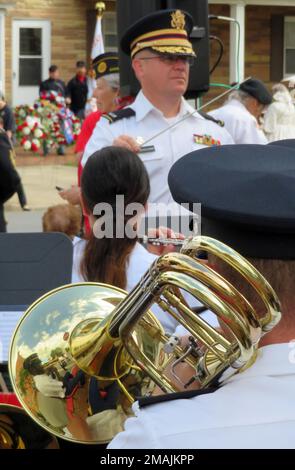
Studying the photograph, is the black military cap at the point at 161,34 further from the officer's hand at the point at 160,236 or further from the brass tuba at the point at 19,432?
the brass tuba at the point at 19,432

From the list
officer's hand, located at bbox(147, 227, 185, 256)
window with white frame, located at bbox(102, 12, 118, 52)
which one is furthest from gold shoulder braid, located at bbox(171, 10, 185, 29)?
window with white frame, located at bbox(102, 12, 118, 52)

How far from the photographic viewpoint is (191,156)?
1.62 m

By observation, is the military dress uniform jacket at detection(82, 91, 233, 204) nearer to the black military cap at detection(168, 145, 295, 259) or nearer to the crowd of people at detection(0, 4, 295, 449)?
the crowd of people at detection(0, 4, 295, 449)

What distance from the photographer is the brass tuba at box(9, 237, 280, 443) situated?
1.45 metres

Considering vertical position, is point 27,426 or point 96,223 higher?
point 96,223

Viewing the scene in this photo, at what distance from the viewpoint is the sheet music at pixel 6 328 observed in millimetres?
2611

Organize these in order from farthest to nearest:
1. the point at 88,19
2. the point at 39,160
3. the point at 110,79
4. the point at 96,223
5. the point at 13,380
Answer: the point at 88,19 → the point at 39,160 → the point at 110,79 → the point at 96,223 → the point at 13,380

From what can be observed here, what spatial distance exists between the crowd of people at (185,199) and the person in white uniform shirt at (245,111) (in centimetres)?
1

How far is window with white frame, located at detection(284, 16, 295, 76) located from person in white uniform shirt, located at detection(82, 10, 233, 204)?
16670mm

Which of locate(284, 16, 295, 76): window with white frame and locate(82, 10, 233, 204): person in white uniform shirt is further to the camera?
locate(284, 16, 295, 76): window with white frame

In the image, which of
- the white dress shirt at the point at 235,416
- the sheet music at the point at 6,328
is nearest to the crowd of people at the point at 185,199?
the white dress shirt at the point at 235,416

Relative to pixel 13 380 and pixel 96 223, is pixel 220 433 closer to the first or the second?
pixel 13 380
